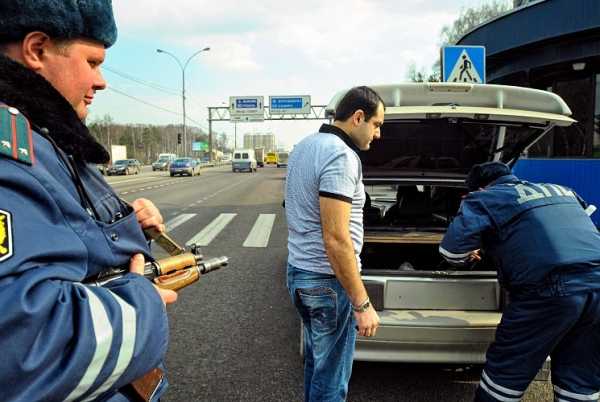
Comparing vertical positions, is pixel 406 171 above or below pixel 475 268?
above

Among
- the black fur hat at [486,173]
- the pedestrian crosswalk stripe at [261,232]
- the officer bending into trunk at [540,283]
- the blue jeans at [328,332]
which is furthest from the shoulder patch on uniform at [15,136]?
the pedestrian crosswalk stripe at [261,232]

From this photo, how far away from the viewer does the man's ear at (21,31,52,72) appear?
92 cm

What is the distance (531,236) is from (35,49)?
2.36 m

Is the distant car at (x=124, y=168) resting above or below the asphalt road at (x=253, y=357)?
above

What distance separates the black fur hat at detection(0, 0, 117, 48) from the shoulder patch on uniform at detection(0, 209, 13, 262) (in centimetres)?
42

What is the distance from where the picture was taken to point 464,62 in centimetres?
675

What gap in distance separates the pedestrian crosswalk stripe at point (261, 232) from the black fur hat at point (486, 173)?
19.5ft

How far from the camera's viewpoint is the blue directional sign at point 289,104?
167 feet

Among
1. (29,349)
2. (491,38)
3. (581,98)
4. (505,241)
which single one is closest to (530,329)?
A: (505,241)

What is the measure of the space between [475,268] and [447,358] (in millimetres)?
1207

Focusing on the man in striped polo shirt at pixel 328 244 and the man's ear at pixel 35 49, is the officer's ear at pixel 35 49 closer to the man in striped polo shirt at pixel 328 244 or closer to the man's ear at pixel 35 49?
the man's ear at pixel 35 49

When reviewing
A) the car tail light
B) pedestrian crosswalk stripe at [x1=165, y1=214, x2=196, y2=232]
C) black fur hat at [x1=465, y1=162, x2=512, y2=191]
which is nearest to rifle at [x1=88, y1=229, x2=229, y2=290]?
the car tail light

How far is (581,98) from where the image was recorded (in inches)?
429

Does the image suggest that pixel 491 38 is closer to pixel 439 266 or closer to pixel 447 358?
pixel 439 266
